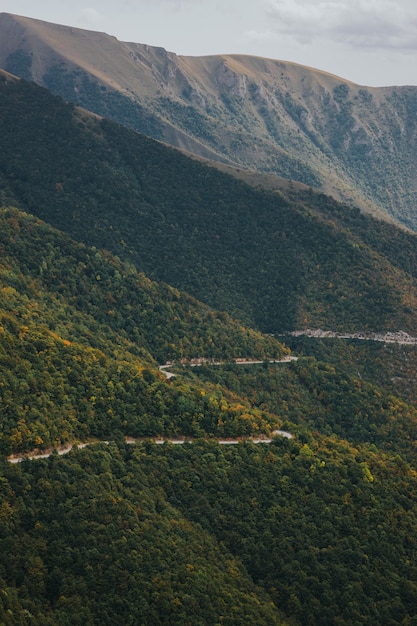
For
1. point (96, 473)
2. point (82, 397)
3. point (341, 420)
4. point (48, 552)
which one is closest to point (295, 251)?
point (341, 420)

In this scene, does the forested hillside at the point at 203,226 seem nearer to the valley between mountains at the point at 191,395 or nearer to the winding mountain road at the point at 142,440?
the valley between mountains at the point at 191,395

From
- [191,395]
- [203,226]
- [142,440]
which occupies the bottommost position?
[142,440]

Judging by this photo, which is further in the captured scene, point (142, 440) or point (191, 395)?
point (191, 395)

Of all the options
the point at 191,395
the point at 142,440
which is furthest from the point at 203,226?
the point at 142,440

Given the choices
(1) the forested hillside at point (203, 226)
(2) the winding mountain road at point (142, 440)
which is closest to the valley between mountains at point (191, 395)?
(2) the winding mountain road at point (142, 440)

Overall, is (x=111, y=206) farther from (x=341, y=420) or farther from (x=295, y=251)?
(x=341, y=420)

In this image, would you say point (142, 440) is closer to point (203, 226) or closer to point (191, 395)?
point (191, 395)

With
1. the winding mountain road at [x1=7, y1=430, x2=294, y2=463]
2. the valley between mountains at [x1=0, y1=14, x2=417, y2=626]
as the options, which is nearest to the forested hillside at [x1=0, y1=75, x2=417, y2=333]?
the valley between mountains at [x1=0, y1=14, x2=417, y2=626]

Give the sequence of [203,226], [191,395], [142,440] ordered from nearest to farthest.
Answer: [142,440]
[191,395]
[203,226]
